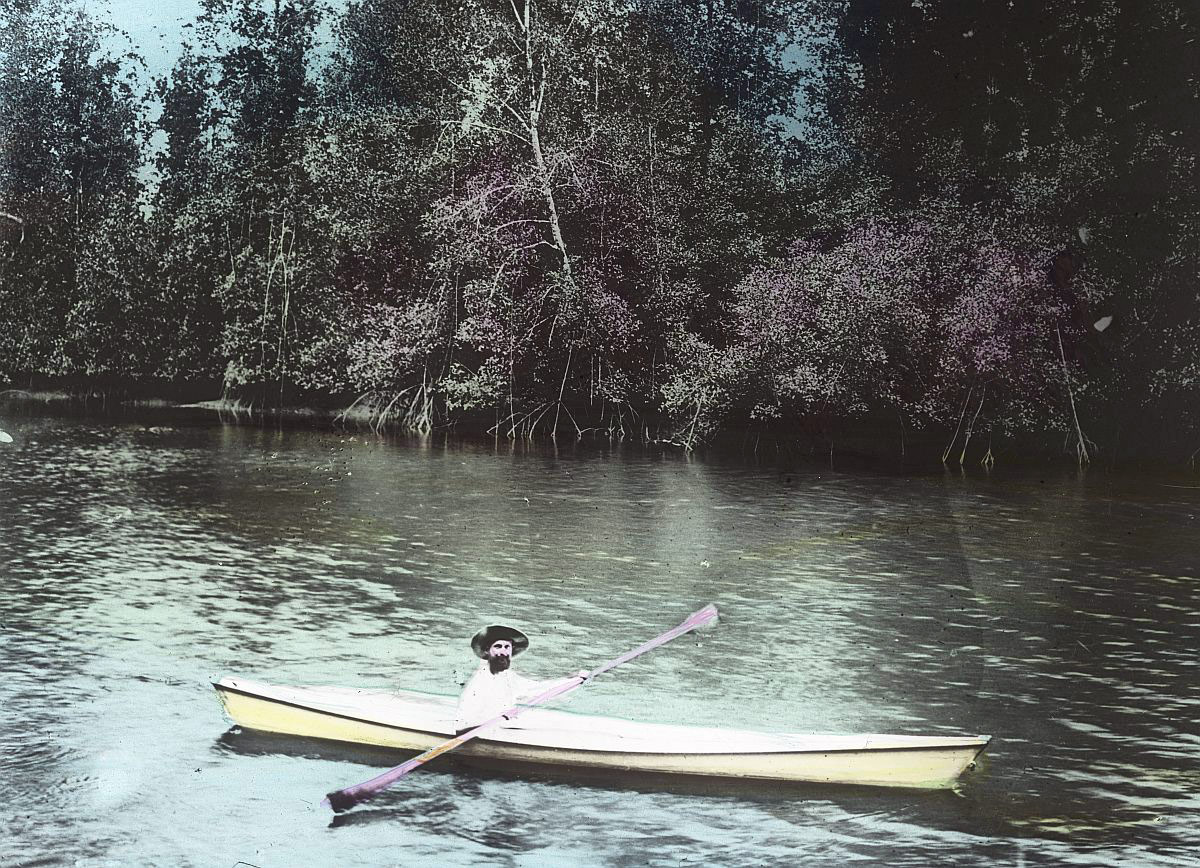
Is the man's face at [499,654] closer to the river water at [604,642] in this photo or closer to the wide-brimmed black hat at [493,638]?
the wide-brimmed black hat at [493,638]

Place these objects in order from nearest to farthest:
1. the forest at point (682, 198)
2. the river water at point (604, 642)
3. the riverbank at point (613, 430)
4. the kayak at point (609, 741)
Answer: the river water at point (604, 642) → the kayak at point (609, 741) → the forest at point (682, 198) → the riverbank at point (613, 430)

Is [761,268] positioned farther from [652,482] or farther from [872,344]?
[652,482]

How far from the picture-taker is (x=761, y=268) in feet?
46.0

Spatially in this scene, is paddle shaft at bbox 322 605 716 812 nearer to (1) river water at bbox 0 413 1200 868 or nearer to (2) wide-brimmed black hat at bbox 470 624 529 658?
(1) river water at bbox 0 413 1200 868

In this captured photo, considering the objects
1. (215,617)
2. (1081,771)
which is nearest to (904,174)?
(215,617)

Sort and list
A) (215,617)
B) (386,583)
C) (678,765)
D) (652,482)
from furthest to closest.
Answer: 1. (652,482)
2. (386,583)
3. (215,617)
4. (678,765)

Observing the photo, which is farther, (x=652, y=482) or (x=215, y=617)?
(x=652, y=482)

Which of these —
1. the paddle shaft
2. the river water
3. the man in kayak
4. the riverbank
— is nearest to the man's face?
the man in kayak

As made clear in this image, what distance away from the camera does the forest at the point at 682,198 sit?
13.4 m

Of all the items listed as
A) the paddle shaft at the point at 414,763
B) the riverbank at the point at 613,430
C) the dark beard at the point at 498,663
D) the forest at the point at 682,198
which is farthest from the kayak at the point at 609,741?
the forest at the point at 682,198

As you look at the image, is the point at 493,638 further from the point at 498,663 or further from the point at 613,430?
the point at 613,430

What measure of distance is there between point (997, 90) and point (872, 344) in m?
2.70

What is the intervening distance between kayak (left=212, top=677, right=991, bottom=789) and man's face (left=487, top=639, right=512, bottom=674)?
6.8 inches

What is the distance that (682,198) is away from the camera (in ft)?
46.5
